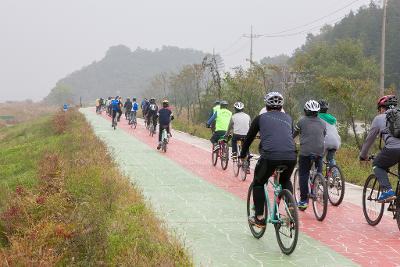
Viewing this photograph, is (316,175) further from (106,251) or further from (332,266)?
(106,251)

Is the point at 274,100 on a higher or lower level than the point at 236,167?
higher

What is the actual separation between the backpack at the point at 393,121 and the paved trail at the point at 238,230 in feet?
5.10

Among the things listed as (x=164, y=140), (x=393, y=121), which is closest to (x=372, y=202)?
(x=393, y=121)

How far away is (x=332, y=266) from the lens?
612cm

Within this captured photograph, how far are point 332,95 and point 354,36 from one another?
199 feet

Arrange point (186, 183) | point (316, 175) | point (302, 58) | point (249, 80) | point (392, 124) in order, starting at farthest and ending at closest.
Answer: point (302, 58), point (249, 80), point (186, 183), point (316, 175), point (392, 124)

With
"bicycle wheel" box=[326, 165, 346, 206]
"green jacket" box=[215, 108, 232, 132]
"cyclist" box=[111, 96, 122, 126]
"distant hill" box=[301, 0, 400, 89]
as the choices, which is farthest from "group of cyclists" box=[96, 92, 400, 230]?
"distant hill" box=[301, 0, 400, 89]

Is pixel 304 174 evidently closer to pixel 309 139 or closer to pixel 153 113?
pixel 309 139

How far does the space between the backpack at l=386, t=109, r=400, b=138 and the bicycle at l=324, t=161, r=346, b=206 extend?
6.50ft

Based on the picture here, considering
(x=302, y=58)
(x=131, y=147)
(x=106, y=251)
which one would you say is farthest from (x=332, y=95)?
(x=302, y=58)

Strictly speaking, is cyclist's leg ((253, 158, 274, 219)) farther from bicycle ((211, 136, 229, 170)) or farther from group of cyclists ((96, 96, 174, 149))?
group of cyclists ((96, 96, 174, 149))

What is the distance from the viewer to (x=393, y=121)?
7227mm

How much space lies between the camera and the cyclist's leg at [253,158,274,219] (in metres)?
6.59

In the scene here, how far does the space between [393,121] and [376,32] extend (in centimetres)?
6942
